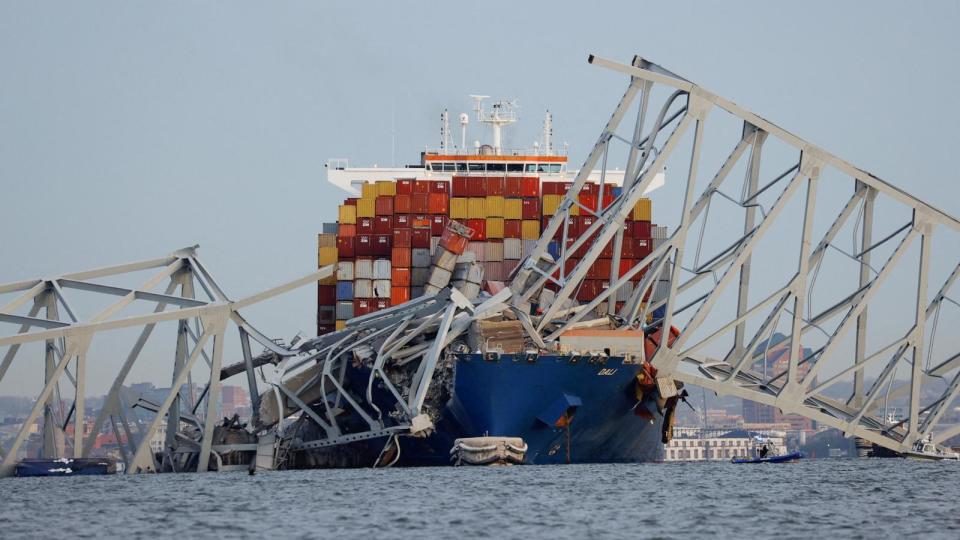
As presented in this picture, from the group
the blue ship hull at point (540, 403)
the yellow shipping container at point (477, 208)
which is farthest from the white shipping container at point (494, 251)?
the blue ship hull at point (540, 403)

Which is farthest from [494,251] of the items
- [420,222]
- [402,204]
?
[402,204]

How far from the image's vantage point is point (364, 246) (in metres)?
71.4

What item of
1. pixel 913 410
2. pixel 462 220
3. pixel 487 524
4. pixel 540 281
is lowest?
pixel 487 524

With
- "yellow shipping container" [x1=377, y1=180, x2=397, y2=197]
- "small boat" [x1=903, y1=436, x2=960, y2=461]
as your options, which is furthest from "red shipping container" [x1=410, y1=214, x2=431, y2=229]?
"small boat" [x1=903, y1=436, x2=960, y2=461]

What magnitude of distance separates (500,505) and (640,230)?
33084 mm

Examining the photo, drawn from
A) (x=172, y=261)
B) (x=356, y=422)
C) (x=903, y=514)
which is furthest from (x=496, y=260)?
(x=903, y=514)

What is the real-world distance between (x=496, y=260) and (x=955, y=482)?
89.6 ft

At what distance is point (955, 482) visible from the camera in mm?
48031

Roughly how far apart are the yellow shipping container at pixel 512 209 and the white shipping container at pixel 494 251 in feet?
4.68

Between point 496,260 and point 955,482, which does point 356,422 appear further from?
point 955,482

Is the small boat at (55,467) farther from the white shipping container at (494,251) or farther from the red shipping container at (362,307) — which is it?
the white shipping container at (494,251)

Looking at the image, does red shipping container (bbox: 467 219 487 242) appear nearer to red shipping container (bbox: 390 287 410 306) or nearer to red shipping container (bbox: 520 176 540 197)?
red shipping container (bbox: 520 176 540 197)

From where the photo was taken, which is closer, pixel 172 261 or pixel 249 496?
pixel 249 496

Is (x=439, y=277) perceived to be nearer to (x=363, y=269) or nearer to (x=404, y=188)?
(x=363, y=269)
